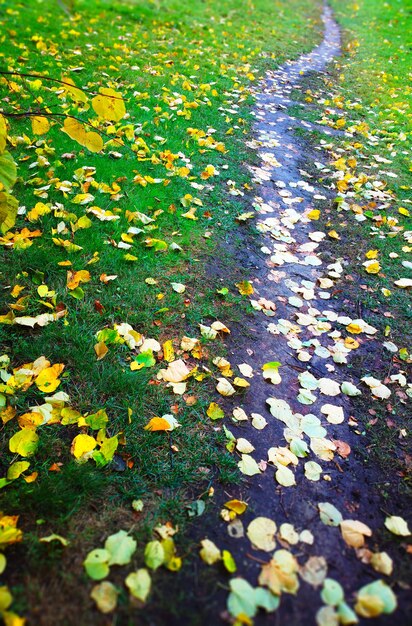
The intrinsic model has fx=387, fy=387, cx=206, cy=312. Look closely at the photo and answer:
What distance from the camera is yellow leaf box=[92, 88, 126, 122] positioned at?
1361 mm

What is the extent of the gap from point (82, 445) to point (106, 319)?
2.93ft

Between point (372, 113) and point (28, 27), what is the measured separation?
20.3ft

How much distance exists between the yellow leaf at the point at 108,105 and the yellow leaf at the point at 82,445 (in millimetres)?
1393

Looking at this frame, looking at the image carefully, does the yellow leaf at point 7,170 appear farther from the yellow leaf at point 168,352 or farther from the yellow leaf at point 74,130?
the yellow leaf at point 168,352

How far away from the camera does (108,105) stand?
4.50 ft

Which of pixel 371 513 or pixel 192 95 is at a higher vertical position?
pixel 192 95

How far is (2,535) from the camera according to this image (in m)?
1.46

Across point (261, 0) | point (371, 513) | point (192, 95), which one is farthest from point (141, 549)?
point (261, 0)

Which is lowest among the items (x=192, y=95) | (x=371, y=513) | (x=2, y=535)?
(x=371, y=513)

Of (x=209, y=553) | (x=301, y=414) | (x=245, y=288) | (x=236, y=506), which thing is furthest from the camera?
(x=245, y=288)

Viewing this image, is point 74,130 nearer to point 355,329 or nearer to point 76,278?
point 76,278

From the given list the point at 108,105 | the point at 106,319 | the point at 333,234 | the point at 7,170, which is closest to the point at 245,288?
the point at 106,319

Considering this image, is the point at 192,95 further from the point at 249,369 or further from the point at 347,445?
the point at 347,445

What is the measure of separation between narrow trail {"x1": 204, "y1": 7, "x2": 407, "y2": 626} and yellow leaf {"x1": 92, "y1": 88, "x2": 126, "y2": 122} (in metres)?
1.56
